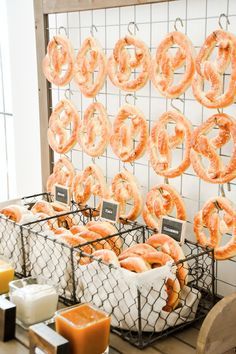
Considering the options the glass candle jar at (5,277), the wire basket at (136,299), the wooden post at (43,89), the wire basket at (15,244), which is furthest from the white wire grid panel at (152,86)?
the glass candle jar at (5,277)

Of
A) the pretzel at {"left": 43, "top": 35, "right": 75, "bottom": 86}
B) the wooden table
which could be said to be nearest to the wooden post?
the pretzel at {"left": 43, "top": 35, "right": 75, "bottom": 86}

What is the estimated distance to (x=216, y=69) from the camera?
1549 millimetres

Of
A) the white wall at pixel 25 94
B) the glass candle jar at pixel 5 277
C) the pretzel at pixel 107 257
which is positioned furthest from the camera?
the white wall at pixel 25 94

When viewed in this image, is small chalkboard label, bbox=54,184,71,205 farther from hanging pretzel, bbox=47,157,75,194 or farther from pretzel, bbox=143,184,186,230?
pretzel, bbox=143,184,186,230

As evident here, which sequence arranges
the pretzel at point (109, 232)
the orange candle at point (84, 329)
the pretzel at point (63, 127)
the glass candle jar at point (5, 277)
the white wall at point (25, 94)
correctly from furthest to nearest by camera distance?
the white wall at point (25, 94), the pretzel at point (63, 127), the pretzel at point (109, 232), the glass candle jar at point (5, 277), the orange candle at point (84, 329)

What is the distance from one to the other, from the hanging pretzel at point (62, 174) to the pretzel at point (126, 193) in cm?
29

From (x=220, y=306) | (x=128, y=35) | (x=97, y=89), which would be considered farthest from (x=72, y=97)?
(x=220, y=306)

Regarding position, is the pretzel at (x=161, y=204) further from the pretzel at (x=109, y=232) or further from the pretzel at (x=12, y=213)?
the pretzel at (x=12, y=213)

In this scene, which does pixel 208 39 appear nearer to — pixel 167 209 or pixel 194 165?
pixel 194 165

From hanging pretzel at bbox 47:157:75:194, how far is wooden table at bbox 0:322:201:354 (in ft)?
2.68

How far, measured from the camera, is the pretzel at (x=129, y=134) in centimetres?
186

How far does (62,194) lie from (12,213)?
0.92 feet

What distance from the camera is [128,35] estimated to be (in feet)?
6.07

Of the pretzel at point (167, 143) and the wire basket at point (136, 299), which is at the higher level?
the pretzel at point (167, 143)
